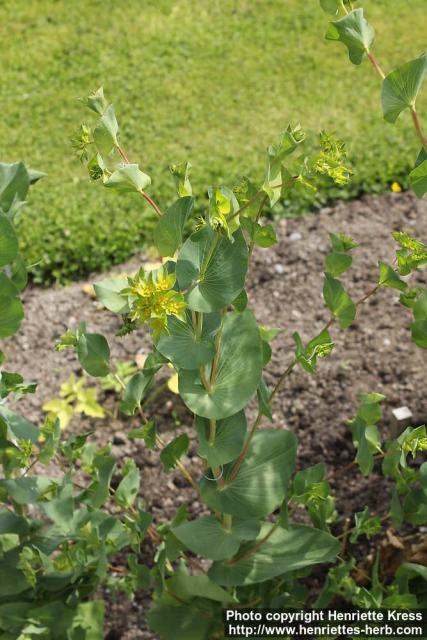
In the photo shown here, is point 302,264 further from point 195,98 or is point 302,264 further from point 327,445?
point 195,98

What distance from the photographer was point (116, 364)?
3.01 m

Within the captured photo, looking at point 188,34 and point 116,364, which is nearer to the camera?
point 116,364

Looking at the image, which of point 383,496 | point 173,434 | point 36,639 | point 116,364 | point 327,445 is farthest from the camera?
point 116,364

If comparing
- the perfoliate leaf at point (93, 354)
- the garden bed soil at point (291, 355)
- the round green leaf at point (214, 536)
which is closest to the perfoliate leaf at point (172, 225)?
the perfoliate leaf at point (93, 354)

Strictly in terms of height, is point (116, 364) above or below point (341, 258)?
below

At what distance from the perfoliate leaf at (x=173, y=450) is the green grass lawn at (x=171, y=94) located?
6.11 feet

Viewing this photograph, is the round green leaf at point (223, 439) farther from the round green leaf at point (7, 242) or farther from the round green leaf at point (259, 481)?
the round green leaf at point (7, 242)

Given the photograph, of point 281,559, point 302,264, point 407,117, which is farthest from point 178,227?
point 407,117

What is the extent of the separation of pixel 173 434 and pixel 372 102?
2244 millimetres

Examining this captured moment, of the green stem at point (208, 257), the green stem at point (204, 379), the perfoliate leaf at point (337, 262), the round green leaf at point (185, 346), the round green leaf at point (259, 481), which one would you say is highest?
the green stem at point (208, 257)

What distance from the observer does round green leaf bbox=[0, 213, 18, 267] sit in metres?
1.49

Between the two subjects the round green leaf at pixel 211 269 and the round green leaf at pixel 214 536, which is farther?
the round green leaf at pixel 214 536

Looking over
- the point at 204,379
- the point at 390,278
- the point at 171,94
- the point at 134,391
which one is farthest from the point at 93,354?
the point at 171,94

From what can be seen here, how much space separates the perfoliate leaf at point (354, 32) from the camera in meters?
1.39
